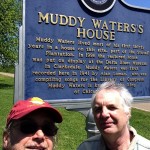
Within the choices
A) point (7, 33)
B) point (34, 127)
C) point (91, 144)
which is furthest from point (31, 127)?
point (7, 33)

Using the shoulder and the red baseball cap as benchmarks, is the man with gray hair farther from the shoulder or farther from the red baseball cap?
the red baseball cap

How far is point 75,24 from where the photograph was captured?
4.53m

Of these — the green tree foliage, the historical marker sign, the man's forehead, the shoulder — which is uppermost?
the green tree foliage

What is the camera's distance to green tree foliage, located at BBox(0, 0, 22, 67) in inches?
939

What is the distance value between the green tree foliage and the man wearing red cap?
22105mm

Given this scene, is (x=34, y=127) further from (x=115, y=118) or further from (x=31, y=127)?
(x=115, y=118)

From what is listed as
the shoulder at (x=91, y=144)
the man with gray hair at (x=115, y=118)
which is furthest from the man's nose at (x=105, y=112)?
the shoulder at (x=91, y=144)

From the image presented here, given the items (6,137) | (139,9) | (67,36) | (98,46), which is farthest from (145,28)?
(6,137)

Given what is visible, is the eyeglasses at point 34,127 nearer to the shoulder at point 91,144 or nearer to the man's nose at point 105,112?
the man's nose at point 105,112

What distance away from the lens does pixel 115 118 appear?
9.80 feet

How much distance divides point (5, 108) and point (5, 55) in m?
12.3

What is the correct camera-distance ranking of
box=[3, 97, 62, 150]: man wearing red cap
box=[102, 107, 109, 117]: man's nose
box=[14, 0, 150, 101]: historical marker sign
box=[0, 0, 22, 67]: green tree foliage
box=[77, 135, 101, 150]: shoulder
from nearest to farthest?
box=[3, 97, 62, 150]: man wearing red cap, box=[102, 107, 109, 117]: man's nose, box=[77, 135, 101, 150]: shoulder, box=[14, 0, 150, 101]: historical marker sign, box=[0, 0, 22, 67]: green tree foliage

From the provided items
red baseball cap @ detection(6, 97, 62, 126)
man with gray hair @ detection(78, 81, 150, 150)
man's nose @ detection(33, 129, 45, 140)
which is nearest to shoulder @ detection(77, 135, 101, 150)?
man with gray hair @ detection(78, 81, 150, 150)

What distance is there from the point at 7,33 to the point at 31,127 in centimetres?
2271
